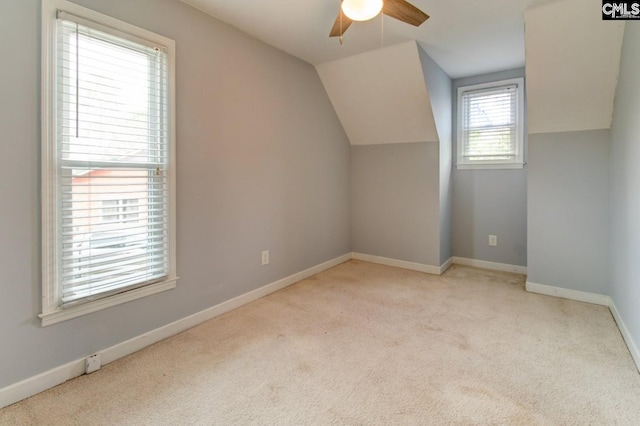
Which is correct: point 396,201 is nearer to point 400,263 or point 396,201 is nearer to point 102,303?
point 400,263

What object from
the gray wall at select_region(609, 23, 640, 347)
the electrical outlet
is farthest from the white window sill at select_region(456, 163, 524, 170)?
the electrical outlet

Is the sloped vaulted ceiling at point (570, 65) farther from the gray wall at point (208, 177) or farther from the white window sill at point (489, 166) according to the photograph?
the gray wall at point (208, 177)

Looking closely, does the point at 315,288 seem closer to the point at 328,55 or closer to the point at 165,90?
the point at 165,90

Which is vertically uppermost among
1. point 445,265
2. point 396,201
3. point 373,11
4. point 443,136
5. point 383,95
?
point 383,95

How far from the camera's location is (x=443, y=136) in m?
3.68

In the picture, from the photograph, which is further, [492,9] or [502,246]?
[502,246]

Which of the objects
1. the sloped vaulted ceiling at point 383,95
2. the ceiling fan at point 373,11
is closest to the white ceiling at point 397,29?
the sloped vaulted ceiling at point 383,95

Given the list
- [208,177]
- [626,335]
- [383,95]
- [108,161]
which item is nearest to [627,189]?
[626,335]

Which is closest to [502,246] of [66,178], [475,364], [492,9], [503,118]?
[503,118]

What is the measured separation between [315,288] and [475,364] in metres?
1.61

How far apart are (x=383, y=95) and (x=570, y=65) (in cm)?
159

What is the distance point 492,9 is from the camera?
233cm

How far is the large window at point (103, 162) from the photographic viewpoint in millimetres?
1675

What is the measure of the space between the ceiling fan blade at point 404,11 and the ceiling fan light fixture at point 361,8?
12.8 inches
